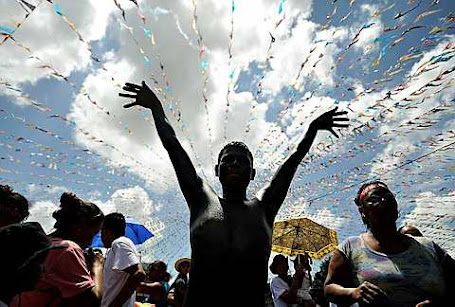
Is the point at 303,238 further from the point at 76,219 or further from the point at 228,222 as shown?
the point at 228,222

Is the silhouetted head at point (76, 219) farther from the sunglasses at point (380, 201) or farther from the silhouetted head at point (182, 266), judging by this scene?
the silhouetted head at point (182, 266)

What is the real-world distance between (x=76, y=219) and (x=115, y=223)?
4.57 feet

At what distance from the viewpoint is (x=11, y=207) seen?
319 cm

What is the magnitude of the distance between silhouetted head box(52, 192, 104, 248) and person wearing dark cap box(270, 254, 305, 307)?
3.94 m

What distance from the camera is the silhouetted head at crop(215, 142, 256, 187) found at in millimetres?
2469

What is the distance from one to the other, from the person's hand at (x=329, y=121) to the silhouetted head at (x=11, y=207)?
2942 mm

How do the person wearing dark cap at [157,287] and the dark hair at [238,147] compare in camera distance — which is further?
the person wearing dark cap at [157,287]

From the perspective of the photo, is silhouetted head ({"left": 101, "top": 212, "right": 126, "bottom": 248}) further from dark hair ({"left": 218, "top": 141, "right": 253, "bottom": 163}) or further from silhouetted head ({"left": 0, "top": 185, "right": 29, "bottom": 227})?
dark hair ({"left": 218, "top": 141, "right": 253, "bottom": 163})

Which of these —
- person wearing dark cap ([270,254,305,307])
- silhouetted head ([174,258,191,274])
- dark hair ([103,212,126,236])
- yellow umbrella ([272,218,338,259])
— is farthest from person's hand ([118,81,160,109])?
yellow umbrella ([272,218,338,259])

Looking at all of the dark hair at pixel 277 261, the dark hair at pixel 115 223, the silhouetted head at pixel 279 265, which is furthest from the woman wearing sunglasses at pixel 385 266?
the dark hair at pixel 277 261

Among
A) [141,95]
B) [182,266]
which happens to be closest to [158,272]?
[182,266]

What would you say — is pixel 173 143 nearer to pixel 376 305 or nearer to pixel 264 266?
pixel 264 266

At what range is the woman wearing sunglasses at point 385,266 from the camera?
237cm

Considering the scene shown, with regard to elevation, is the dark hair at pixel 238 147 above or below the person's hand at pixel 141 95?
below
